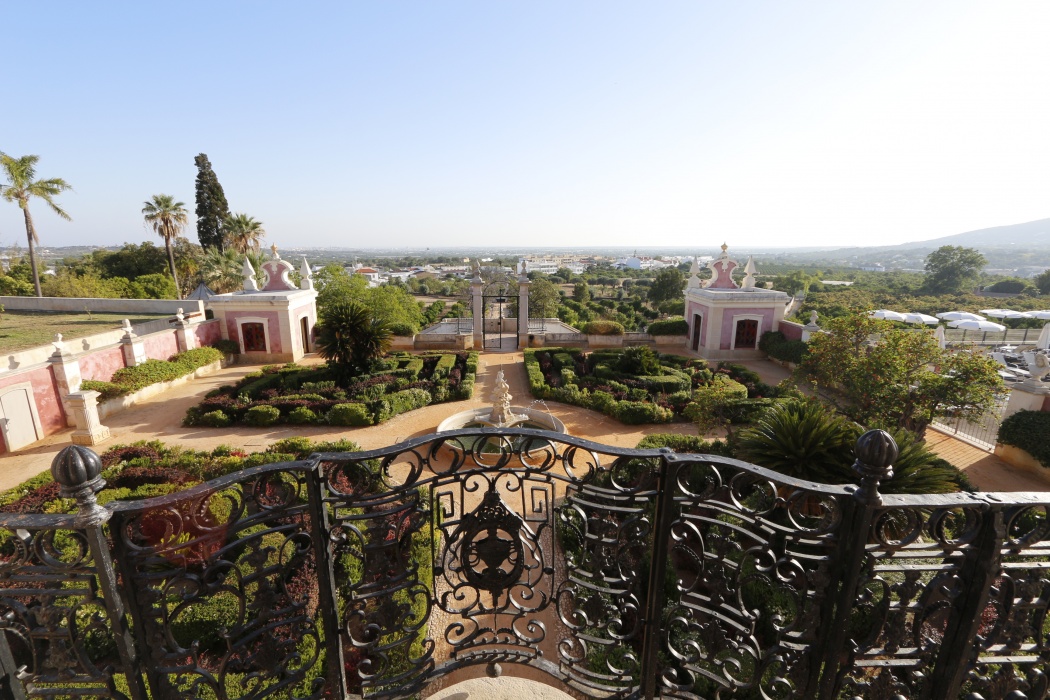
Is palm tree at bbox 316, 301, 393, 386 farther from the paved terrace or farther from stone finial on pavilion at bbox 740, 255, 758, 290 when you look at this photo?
stone finial on pavilion at bbox 740, 255, 758, 290

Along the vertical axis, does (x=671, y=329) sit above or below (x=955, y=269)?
below

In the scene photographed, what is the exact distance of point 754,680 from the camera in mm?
2479

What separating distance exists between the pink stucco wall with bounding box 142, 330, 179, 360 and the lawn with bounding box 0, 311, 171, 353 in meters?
5.22

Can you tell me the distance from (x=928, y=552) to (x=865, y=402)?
368 inches

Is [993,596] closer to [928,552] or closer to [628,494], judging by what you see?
[928,552]

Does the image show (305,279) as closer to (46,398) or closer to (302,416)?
(46,398)

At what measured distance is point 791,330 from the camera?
2006cm

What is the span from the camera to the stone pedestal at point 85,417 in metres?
11.8

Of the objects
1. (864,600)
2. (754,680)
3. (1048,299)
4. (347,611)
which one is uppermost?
(864,600)

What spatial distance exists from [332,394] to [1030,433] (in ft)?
55.9

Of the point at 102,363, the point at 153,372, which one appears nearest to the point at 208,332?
the point at 153,372

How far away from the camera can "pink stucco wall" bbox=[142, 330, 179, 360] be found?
642 inches

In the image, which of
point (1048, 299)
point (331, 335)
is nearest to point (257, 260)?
point (331, 335)

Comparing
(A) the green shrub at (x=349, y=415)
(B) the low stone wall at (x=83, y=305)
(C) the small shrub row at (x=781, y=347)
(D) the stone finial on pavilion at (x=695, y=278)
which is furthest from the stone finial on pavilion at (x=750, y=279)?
(B) the low stone wall at (x=83, y=305)
